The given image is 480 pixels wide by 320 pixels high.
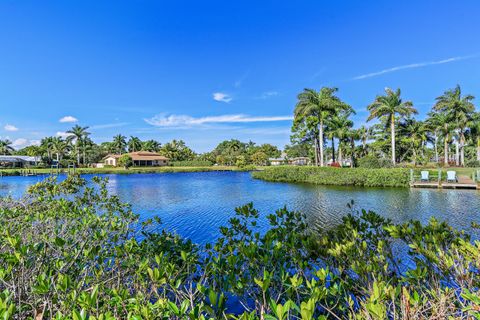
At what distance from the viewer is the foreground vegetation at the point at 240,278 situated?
201 centimetres

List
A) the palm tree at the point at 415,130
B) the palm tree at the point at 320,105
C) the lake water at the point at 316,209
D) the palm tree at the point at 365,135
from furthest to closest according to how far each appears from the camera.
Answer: the palm tree at the point at 365,135
the palm tree at the point at 415,130
the palm tree at the point at 320,105
the lake water at the point at 316,209

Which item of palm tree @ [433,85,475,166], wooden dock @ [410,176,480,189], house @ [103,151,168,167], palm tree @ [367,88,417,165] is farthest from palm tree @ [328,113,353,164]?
house @ [103,151,168,167]

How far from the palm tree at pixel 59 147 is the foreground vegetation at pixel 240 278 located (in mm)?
64103

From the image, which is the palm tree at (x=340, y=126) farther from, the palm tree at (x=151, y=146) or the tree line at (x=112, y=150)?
the palm tree at (x=151, y=146)

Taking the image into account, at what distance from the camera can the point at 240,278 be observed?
270 centimetres

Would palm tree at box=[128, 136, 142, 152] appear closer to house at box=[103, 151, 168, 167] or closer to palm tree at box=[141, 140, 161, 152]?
palm tree at box=[141, 140, 161, 152]

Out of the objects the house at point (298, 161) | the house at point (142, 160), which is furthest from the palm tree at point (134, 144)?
the house at point (298, 161)

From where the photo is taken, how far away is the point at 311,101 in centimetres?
3219

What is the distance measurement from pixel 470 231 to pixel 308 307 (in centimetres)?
1103

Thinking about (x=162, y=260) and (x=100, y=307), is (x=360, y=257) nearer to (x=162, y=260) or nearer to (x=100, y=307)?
(x=162, y=260)

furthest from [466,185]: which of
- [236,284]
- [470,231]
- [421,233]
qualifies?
[236,284]

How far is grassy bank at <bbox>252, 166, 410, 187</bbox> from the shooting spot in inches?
949

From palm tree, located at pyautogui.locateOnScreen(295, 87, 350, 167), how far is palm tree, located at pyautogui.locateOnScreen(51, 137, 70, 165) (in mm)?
53020

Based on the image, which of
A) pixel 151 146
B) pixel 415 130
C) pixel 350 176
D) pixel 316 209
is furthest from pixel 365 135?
pixel 151 146
